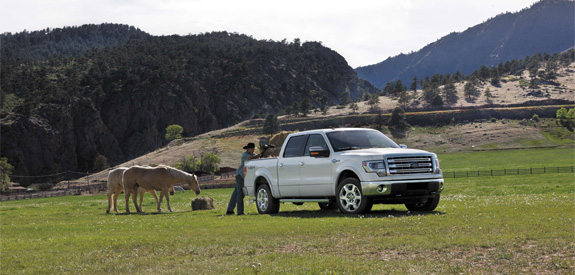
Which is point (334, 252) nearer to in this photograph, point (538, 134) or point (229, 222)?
point (229, 222)

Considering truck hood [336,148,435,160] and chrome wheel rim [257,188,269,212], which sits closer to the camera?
truck hood [336,148,435,160]

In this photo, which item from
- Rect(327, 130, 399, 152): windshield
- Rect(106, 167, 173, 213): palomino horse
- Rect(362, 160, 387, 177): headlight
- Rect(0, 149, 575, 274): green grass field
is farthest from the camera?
Rect(106, 167, 173, 213): palomino horse

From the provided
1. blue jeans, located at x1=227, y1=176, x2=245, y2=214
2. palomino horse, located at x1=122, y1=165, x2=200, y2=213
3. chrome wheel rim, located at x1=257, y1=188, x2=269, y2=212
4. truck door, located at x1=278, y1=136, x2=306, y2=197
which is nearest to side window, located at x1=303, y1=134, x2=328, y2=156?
truck door, located at x1=278, y1=136, x2=306, y2=197

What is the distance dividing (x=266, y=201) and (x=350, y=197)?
3978 millimetres

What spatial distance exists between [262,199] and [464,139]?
170 metres

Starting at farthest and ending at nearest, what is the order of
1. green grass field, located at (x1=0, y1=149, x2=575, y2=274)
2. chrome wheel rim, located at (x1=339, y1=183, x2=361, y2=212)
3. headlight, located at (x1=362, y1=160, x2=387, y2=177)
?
chrome wheel rim, located at (x1=339, y1=183, x2=361, y2=212)
headlight, located at (x1=362, y1=160, x2=387, y2=177)
green grass field, located at (x1=0, y1=149, x2=575, y2=274)

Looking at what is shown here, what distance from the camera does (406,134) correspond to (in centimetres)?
19012

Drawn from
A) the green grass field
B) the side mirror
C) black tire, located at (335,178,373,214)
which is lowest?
the green grass field

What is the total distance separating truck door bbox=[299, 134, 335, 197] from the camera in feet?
55.7

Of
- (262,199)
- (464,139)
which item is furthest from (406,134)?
(262,199)

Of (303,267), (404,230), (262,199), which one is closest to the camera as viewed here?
(303,267)

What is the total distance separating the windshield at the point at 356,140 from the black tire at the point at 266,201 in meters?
3.22

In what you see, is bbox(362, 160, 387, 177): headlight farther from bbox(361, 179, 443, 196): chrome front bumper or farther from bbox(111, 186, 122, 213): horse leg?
bbox(111, 186, 122, 213): horse leg

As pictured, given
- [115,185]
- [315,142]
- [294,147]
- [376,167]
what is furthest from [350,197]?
[115,185]
